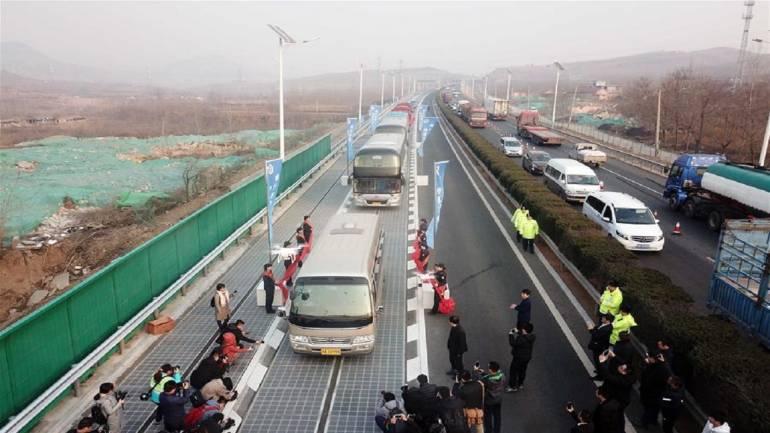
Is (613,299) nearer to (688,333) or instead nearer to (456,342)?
(688,333)

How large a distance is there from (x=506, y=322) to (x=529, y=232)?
569 centimetres

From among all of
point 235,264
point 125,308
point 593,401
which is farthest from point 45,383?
point 593,401

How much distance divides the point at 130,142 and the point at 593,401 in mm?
54847

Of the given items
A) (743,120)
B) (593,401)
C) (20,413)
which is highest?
(743,120)

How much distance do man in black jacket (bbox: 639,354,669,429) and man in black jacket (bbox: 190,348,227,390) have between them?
7.05 m

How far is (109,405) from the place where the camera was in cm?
803

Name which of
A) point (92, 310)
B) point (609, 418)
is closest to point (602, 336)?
point (609, 418)

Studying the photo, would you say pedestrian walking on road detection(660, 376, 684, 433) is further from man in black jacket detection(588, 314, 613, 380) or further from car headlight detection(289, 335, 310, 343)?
car headlight detection(289, 335, 310, 343)

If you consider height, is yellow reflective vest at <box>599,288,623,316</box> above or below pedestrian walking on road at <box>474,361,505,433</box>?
above

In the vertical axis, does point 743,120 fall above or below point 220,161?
above

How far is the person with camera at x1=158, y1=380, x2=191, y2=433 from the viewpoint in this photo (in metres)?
8.21

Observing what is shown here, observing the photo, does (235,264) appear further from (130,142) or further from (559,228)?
(130,142)

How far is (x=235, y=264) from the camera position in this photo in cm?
1700

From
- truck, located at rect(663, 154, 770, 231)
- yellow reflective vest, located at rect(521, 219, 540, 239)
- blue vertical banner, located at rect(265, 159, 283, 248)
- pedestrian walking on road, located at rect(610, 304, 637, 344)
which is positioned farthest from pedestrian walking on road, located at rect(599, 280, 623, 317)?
truck, located at rect(663, 154, 770, 231)
